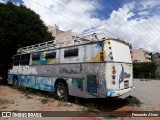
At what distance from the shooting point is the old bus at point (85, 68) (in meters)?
8.12

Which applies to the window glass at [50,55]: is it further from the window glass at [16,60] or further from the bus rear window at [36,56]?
the window glass at [16,60]

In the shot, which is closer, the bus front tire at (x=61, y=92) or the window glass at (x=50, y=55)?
the bus front tire at (x=61, y=92)

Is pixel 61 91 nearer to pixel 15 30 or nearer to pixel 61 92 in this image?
pixel 61 92

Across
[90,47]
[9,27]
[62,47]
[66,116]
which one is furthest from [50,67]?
[9,27]

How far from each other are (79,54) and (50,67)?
2.69 meters

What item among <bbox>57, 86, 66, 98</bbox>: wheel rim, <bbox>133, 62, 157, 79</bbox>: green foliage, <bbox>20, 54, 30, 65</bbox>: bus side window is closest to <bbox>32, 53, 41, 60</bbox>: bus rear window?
<bbox>20, 54, 30, 65</bbox>: bus side window

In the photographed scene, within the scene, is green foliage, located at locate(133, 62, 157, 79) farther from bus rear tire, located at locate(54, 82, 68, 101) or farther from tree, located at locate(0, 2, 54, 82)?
bus rear tire, located at locate(54, 82, 68, 101)

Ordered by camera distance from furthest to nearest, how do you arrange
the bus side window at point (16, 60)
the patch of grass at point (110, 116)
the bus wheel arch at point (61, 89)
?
the bus side window at point (16, 60) < the bus wheel arch at point (61, 89) < the patch of grass at point (110, 116)

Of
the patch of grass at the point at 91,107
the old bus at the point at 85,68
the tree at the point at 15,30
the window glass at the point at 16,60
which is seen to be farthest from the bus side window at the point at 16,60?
the patch of grass at the point at 91,107

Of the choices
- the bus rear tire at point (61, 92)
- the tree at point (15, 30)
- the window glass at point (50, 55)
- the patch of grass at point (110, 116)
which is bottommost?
the patch of grass at point (110, 116)

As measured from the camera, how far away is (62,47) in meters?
10.4

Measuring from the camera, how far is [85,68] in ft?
29.3

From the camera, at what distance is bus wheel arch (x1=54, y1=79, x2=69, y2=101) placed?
10.1m

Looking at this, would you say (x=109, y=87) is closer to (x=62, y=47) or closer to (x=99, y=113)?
(x=99, y=113)
